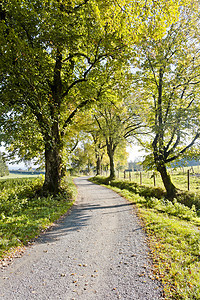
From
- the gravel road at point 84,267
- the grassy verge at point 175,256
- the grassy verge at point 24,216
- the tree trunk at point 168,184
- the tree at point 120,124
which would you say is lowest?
the gravel road at point 84,267

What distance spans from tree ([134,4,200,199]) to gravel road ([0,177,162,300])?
20.0ft

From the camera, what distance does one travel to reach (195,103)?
11.6 meters

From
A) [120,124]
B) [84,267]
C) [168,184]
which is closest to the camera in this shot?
[84,267]

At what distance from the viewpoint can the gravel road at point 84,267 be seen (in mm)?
3383

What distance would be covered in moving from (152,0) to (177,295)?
322 inches

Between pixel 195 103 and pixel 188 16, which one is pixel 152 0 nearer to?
pixel 188 16

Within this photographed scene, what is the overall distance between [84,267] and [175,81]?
1100cm

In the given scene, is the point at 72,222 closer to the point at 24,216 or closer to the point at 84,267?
the point at 24,216

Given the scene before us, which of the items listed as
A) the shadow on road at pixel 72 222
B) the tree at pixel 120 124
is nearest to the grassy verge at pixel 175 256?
the shadow on road at pixel 72 222

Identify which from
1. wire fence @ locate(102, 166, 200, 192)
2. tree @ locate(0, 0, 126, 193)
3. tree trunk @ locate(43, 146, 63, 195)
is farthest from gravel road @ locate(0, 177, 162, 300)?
wire fence @ locate(102, 166, 200, 192)

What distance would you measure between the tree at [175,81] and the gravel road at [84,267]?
6.10 meters

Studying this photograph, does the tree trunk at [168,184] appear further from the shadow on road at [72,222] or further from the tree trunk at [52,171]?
the tree trunk at [52,171]

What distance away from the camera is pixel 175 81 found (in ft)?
35.8

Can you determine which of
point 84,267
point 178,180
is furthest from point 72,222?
point 178,180
